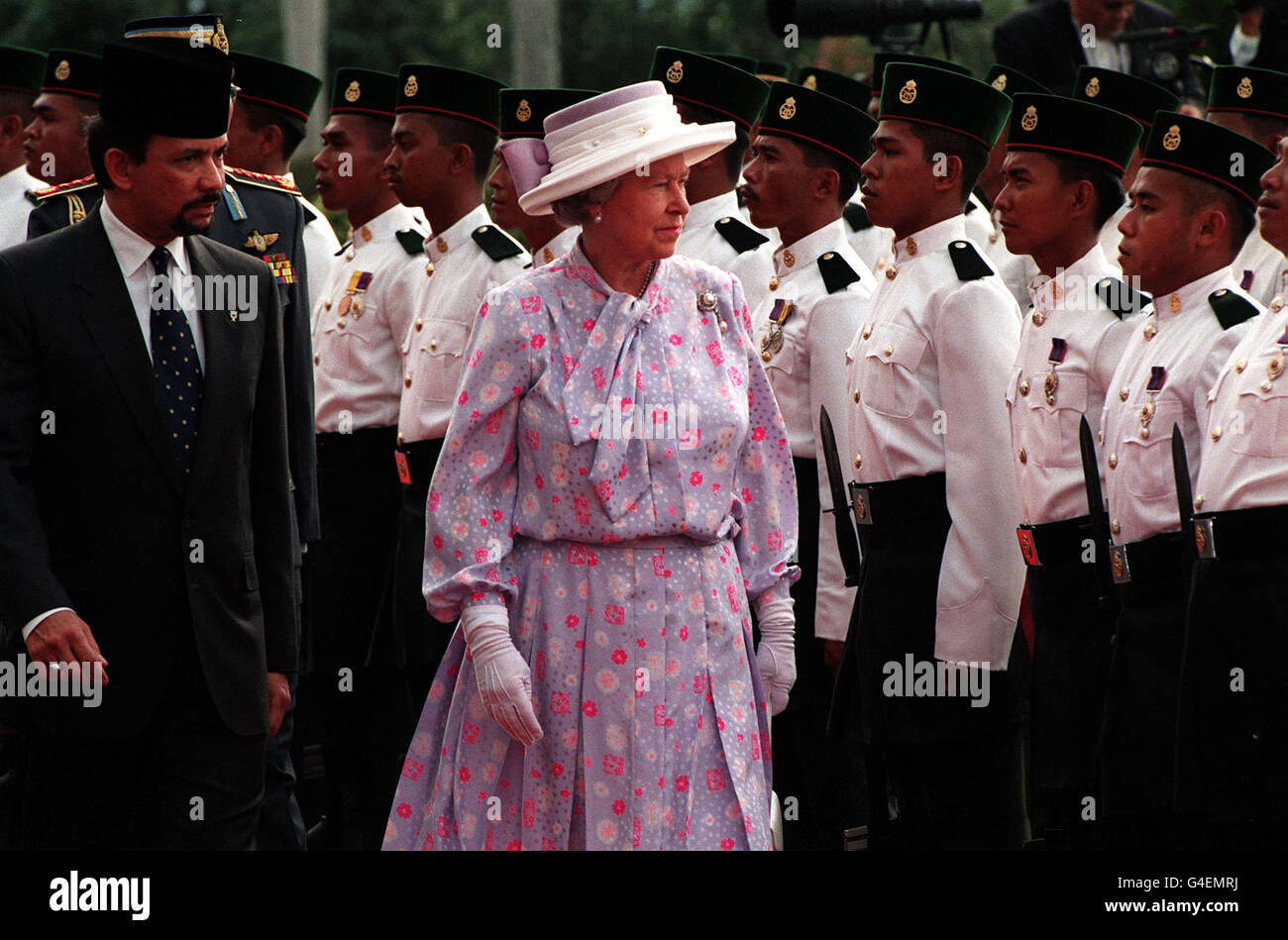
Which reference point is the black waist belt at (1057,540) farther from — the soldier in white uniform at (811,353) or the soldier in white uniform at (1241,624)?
the soldier in white uniform at (811,353)

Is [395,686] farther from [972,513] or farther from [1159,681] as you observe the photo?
[1159,681]

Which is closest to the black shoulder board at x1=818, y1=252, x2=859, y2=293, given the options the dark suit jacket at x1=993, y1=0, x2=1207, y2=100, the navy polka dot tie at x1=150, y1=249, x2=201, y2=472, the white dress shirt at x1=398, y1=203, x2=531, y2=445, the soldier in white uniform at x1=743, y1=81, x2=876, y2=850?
the soldier in white uniform at x1=743, y1=81, x2=876, y2=850

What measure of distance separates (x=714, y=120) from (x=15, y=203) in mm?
2487

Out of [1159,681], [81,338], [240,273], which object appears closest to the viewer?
[81,338]

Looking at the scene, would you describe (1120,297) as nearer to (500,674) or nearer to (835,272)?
(835,272)

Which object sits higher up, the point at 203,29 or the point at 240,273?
the point at 203,29

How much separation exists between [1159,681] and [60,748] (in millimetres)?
2378

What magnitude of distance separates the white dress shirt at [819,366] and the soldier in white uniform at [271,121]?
2.06m

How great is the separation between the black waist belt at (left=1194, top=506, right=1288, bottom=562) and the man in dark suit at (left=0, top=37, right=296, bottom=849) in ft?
6.45

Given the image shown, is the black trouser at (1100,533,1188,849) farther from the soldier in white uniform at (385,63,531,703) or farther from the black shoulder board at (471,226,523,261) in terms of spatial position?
the black shoulder board at (471,226,523,261)

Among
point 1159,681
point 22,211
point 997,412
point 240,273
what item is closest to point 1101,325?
point 997,412

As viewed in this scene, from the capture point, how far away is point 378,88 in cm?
720

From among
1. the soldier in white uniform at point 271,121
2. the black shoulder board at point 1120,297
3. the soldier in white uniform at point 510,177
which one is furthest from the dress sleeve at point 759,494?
the soldier in white uniform at point 271,121
